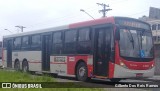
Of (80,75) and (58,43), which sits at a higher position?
(58,43)

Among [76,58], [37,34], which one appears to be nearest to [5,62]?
[37,34]

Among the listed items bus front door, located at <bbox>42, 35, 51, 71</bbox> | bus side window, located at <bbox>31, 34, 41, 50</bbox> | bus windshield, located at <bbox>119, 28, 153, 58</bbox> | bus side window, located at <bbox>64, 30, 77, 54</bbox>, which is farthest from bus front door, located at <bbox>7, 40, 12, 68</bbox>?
bus windshield, located at <bbox>119, 28, 153, 58</bbox>

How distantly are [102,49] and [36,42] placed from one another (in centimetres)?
770

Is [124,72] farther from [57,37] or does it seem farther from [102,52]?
[57,37]

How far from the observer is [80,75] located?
1800 cm

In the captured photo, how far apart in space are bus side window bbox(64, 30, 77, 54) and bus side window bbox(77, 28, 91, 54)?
469 millimetres

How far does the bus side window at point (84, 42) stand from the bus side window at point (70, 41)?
47 cm

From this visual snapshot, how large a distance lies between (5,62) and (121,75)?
1515 cm

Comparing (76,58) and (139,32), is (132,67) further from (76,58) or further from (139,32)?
(76,58)

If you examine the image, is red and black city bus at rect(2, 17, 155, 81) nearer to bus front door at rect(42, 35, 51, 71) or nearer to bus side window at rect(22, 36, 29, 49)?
bus front door at rect(42, 35, 51, 71)

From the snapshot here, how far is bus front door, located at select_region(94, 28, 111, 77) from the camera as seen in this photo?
16.1 metres

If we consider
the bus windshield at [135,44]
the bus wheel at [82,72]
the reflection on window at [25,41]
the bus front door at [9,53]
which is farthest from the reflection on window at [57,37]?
the bus front door at [9,53]

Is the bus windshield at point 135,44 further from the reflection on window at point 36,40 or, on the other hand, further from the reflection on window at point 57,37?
the reflection on window at point 36,40

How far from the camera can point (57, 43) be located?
20.2m
